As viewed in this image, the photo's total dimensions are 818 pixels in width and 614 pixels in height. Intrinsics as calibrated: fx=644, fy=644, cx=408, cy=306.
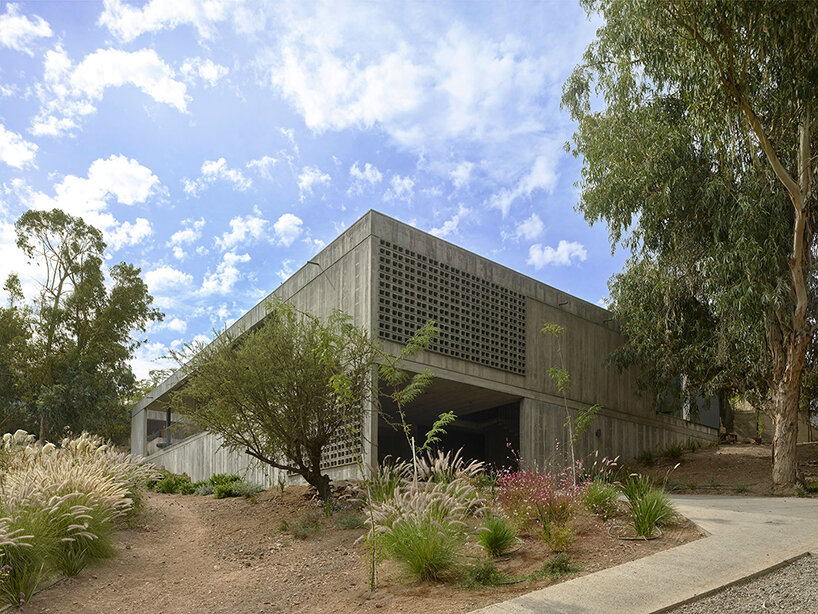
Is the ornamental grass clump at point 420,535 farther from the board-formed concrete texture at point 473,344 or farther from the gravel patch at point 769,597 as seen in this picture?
the board-formed concrete texture at point 473,344

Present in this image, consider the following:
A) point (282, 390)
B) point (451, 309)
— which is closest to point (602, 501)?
point (282, 390)

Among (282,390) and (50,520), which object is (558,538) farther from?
(282,390)

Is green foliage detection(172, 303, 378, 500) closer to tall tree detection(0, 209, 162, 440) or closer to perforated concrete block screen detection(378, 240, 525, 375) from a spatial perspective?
perforated concrete block screen detection(378, 240, 525, 375)

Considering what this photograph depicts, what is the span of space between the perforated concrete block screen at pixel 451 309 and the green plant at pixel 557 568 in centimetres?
758

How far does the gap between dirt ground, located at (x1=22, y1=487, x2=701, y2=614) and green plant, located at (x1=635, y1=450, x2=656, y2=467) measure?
1315 cm

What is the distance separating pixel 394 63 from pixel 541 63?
2.30 m

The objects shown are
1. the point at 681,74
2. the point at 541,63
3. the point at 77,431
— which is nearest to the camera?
the point at 541,63

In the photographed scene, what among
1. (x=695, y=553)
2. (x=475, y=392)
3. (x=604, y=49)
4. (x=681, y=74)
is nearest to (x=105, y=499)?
(x=695, y=553)

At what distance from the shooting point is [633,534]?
253 inches

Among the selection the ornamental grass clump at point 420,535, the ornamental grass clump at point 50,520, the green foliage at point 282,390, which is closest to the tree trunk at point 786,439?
the green foliage at point 282,390

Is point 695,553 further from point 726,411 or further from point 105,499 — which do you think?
point 726,411

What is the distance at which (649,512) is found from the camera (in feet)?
20.9

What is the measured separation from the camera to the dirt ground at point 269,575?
5398mm

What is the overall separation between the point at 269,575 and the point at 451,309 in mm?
8343
